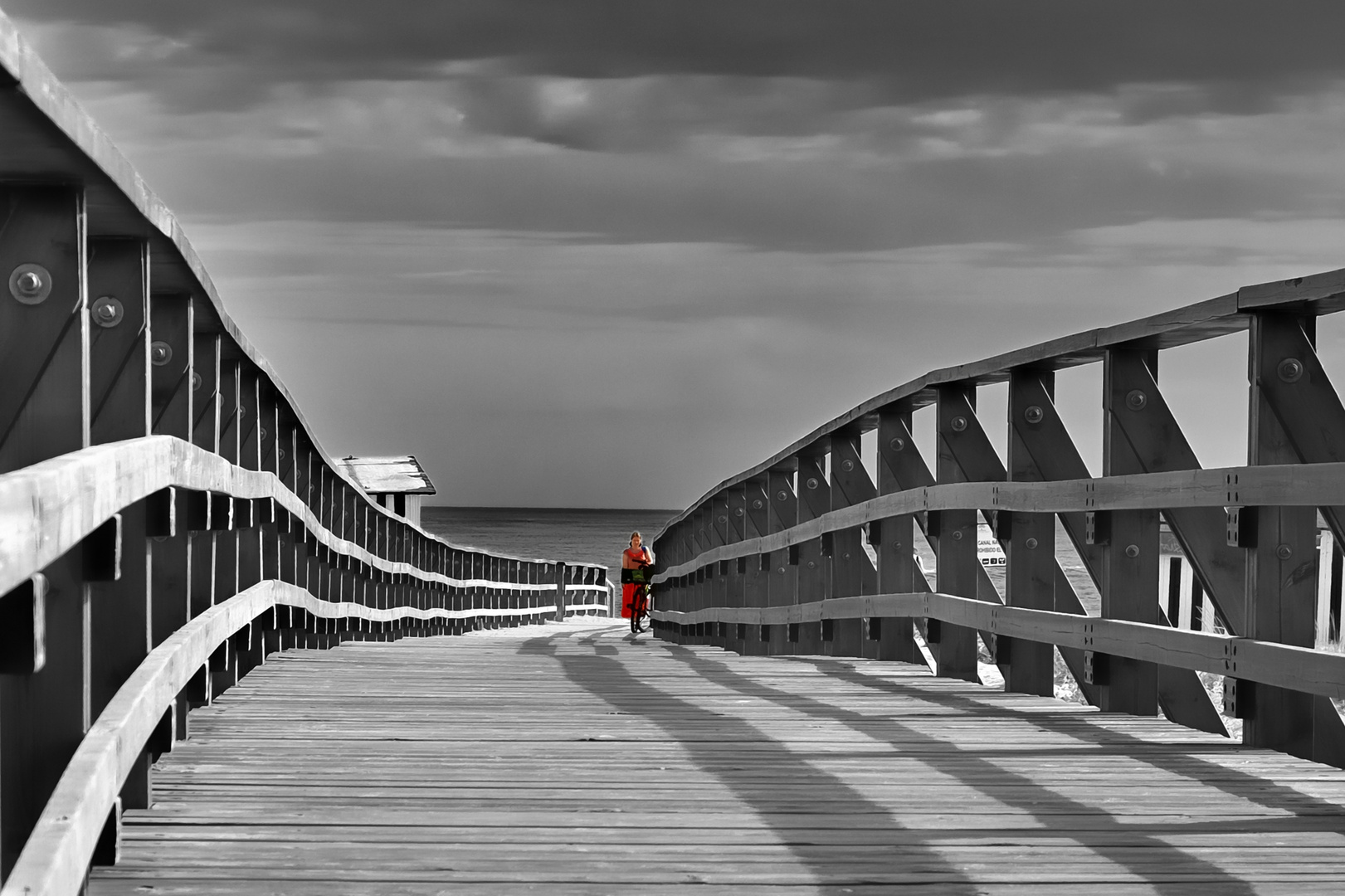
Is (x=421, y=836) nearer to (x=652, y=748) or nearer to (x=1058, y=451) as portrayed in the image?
(x=652, y=748)

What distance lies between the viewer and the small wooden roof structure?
3422 cm

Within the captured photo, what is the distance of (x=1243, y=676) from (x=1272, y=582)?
10.2 inches

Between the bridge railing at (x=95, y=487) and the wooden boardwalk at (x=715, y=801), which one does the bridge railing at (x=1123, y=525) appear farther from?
the bridge railing at (x=95, y=487)

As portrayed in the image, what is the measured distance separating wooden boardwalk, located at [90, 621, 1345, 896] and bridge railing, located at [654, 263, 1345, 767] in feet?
0.67

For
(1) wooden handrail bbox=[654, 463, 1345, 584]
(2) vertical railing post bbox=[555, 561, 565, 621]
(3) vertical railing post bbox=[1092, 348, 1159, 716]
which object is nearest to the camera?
(1) wooden handrail bbox=[654, 463, 1345, 584]

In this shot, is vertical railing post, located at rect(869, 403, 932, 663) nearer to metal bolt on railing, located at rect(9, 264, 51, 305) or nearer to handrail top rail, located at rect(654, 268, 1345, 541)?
handrail top rail, located at rect(654, 268, 1345, 541)

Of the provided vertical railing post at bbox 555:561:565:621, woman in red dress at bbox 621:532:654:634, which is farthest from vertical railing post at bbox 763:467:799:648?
vertical railing post at bbox 555:561:565:621

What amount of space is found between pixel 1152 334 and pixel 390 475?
3266 centimetres

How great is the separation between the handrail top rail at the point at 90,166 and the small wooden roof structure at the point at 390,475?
29.8 m

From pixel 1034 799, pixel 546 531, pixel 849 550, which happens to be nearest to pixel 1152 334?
pixel 1034 799

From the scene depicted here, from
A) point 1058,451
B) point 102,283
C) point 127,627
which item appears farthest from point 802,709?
point 102,283

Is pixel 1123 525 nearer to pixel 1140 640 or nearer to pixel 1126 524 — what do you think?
pixel 1126 524

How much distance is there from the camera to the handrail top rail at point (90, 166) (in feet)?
5.97

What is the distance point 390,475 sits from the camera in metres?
35.8
